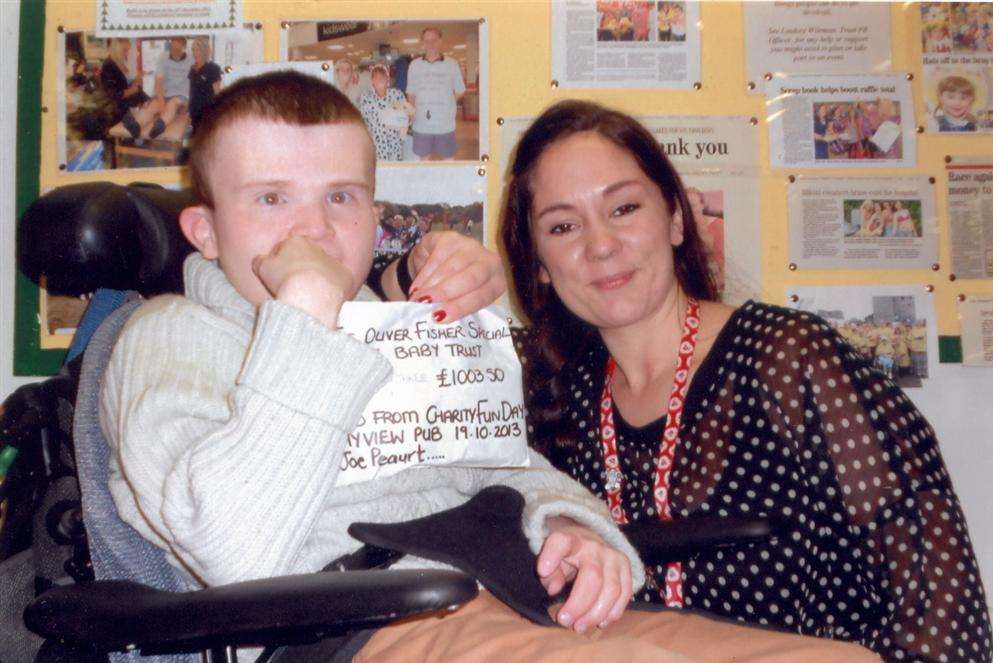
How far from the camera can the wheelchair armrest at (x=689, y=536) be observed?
41.9 inches

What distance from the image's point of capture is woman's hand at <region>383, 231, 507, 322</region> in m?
1.03

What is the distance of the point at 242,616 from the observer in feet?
2.19

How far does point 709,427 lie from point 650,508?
0.52 feet

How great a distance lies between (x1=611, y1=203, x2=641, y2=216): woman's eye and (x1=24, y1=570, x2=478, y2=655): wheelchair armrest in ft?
2.71

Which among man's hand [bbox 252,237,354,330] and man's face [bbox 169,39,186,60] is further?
man's face [bbox 169,39,186,60]

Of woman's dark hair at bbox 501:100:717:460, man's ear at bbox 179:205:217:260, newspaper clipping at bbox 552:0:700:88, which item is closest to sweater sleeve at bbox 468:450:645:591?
woman's dark hair at bbox 501:100:717:460

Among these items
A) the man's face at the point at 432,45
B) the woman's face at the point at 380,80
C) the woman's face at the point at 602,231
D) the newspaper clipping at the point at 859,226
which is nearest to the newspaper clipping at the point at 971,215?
the newspaper clipping at the point at 859,226

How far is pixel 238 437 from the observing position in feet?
2.59

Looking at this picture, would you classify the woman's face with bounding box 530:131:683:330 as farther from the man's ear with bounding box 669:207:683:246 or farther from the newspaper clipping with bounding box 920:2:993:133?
the newspaper clipping with bounding box 920:2:993:133

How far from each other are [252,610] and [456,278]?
1.68ft

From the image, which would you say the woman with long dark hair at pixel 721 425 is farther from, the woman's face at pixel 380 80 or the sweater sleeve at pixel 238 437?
the sweater sleeve at pixel 238 437

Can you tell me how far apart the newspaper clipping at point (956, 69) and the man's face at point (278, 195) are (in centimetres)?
147

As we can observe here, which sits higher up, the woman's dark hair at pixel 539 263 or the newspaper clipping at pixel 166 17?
the newspaper clipping at pixel 166 17

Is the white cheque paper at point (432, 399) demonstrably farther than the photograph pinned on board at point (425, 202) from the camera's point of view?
No
